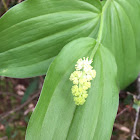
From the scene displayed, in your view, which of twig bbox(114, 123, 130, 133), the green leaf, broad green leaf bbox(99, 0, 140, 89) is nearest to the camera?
broad green leaf bbox(99, 0, 140, 89)

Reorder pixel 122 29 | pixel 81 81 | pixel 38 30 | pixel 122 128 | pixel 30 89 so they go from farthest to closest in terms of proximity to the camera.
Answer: pixel 30 89, pixel 122 128, pixel 122 29, pixel 38 30, pixel 81 81

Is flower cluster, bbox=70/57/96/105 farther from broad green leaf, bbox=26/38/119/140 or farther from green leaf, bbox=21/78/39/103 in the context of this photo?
green leaf, bbox=21/78/39/103

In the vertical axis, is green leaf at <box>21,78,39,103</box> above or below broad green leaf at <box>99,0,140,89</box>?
below

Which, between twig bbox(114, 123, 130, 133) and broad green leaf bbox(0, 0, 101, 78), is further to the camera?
twig bbox(114, 123, 130, 133)

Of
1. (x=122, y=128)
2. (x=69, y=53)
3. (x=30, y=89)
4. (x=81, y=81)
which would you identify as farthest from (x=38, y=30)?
(x=122, y=128)

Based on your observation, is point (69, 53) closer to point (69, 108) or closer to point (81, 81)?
point (81, 81)

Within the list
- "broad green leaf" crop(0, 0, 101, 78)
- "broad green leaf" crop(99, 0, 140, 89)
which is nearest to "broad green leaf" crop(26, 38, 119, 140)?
"broad green leaf" crop(0, 0, 101, 78)

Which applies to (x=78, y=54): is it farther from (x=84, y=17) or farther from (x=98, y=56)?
(x=84, y=17)

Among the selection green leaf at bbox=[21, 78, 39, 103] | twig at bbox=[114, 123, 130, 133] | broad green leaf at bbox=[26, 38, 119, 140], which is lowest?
twig at bbox=[114, 123, 130, 133]
